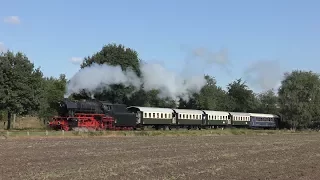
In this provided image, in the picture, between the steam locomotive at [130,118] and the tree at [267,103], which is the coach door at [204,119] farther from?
the tree at [267,103]

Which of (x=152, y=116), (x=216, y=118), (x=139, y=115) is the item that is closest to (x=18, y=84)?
(x=139, y=115)

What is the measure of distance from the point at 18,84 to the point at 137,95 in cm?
3026

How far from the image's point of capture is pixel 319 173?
19.2 m

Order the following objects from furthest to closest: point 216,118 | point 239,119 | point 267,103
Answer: point 267,103 < point 239,119 < point 216,118

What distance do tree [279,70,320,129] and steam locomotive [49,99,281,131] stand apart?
1746 cm

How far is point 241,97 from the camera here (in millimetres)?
125812

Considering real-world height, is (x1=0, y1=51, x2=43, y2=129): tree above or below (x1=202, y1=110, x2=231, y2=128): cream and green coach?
above

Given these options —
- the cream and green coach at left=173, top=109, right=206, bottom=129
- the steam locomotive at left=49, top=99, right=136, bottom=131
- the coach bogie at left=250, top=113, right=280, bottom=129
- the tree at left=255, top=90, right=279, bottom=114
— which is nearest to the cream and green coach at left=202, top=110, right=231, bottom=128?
the cream and green coach at left=173, top=109, right=206, bottom=129

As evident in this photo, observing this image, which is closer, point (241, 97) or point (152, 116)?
point (152, 116)

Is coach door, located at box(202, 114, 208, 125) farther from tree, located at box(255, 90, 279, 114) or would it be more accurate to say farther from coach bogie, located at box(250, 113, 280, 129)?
tree, located at box(255, 90, 279, 114)

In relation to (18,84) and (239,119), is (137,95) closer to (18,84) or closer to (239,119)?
(239,119)

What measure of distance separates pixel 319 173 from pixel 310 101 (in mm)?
92585

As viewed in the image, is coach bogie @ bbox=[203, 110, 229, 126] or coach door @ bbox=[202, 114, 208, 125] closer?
coach door @ bbox=[202, 114, 208, 125]

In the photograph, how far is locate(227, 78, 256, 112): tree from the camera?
123 m
